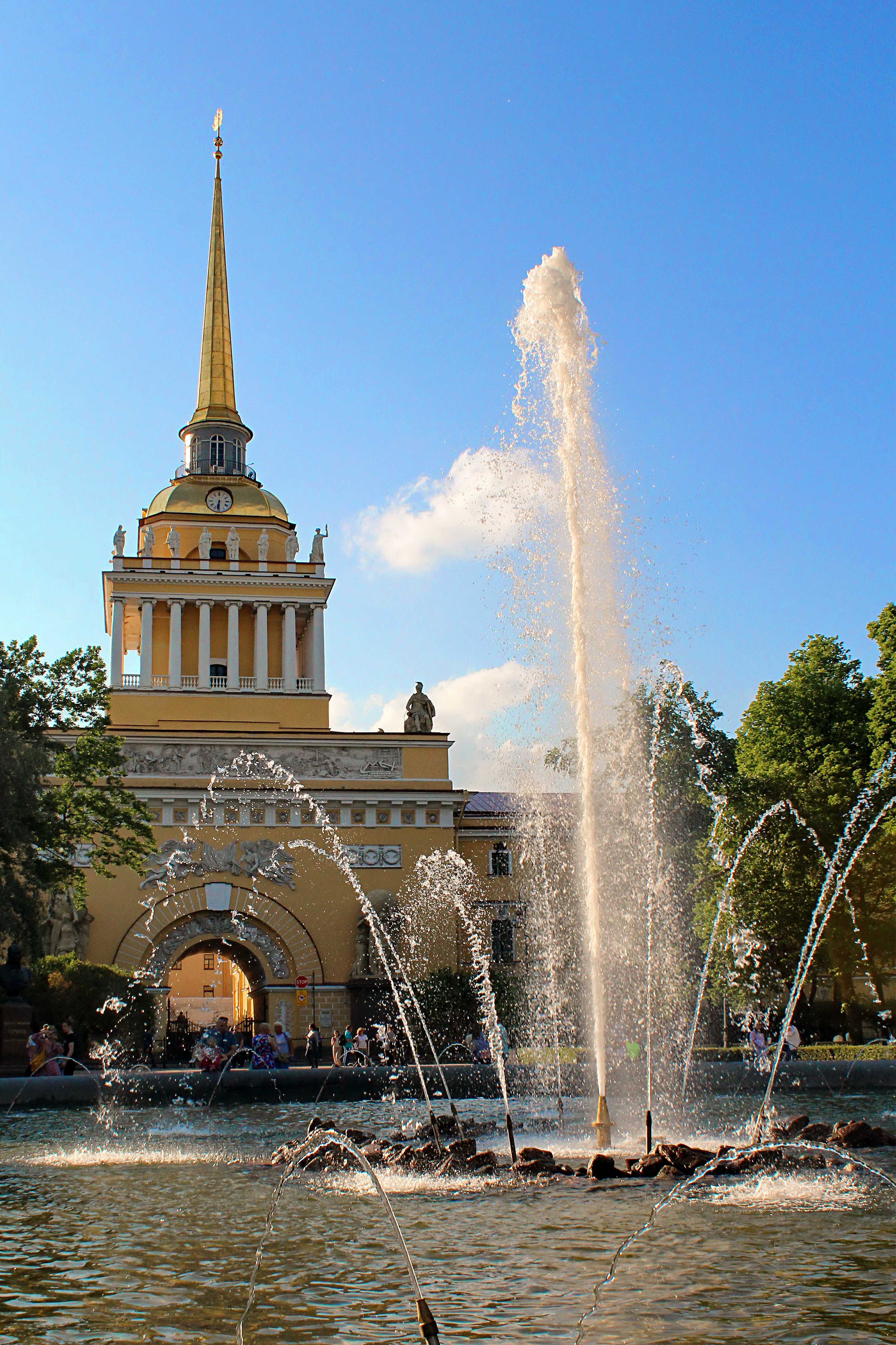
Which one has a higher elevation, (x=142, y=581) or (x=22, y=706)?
(x=142, y=581)

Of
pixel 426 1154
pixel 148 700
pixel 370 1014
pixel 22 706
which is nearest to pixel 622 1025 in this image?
pixel 370 1014

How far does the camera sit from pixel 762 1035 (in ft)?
77.5

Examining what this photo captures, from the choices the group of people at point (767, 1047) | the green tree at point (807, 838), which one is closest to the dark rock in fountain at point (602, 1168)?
the group of people at point (767, 1047)

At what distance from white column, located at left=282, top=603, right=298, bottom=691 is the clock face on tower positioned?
15.4 feet

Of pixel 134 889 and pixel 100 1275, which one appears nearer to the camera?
pixel 100 1275

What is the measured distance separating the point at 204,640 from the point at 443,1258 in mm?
34571

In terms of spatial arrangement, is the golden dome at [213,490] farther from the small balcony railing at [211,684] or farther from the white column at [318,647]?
the small balcony railing at [211,684]

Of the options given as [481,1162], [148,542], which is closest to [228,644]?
[148,542]

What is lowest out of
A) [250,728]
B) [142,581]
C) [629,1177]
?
[629,1177]

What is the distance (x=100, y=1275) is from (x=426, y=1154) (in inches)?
168

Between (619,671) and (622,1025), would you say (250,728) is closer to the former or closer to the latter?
(622,1025)

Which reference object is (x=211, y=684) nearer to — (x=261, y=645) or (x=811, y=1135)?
(x=261, y=645)

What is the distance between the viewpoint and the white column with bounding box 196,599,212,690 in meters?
39.8

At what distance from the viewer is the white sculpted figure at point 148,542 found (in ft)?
137
